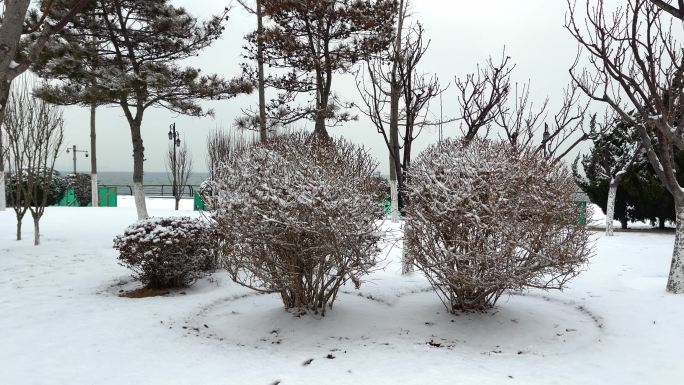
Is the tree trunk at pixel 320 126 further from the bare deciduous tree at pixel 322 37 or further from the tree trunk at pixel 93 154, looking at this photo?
the tree trunk at pixel 93 154

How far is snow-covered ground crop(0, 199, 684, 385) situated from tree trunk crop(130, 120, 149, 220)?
12.1ft

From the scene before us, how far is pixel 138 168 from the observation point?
1123cm

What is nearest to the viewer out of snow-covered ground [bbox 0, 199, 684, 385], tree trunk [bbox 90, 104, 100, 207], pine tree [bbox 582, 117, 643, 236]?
snow-covered ground [bbox 0, 199, 684, 385]

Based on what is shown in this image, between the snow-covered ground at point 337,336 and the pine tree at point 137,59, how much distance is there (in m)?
4.22

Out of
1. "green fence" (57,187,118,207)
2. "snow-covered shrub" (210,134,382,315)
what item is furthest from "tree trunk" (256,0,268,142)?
"green fence" (57,187,118,207)

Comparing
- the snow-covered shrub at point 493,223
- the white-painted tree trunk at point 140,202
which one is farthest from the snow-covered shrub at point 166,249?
the white-painted tree trunk at point 140,202

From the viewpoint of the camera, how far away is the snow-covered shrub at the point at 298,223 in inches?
172

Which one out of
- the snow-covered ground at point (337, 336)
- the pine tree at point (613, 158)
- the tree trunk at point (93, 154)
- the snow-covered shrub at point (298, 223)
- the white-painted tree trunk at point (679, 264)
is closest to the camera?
the snow-covered ground at point (337, 336)

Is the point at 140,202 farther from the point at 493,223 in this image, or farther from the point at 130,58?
the point at 493,223

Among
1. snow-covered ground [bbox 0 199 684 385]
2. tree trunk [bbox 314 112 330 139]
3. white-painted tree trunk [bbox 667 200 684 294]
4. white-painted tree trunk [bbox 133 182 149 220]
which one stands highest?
tree trunk [bbox 314 112 330 139]

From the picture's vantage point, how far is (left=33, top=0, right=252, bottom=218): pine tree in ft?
31.8

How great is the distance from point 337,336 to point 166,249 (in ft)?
9.44

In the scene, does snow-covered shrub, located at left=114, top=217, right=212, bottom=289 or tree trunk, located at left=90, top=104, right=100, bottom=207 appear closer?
snow-covered shrub, located at left=114, top=217, right=212, bottom=289

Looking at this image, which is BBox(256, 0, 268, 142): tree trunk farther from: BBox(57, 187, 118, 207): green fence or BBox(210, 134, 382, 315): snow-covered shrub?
BBox(57, 187, 118, 207): green fence
